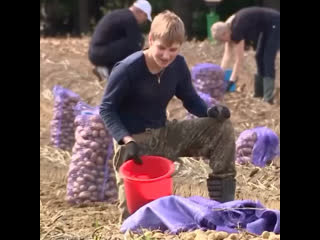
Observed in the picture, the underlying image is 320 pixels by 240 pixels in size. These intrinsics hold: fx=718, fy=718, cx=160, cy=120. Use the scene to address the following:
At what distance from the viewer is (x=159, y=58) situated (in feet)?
13.7

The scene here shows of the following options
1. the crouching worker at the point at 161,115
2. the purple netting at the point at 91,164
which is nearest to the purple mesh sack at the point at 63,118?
the purple netting at the point at 91,164

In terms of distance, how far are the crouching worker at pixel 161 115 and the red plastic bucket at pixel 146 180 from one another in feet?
0.30

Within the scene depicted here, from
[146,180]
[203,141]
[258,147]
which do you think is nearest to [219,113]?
[203,141]

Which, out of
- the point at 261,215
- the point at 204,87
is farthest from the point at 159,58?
the point at 204,87

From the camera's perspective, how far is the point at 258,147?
6.19 m

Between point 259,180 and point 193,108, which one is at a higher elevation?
point 193,108

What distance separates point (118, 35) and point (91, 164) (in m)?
3.01

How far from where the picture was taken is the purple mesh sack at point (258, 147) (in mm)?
6180

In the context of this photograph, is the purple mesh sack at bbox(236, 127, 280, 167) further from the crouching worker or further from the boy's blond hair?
the boy's blond hair

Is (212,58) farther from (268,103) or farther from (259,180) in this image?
(259,180)

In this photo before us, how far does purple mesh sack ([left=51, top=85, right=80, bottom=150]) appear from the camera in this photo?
6840 millimetres

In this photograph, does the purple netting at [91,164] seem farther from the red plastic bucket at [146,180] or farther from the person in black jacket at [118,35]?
the person in black jacket at [118,35]

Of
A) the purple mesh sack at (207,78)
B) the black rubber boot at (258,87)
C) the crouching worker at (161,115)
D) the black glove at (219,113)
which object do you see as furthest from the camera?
the black rubber boot at (258,87)
